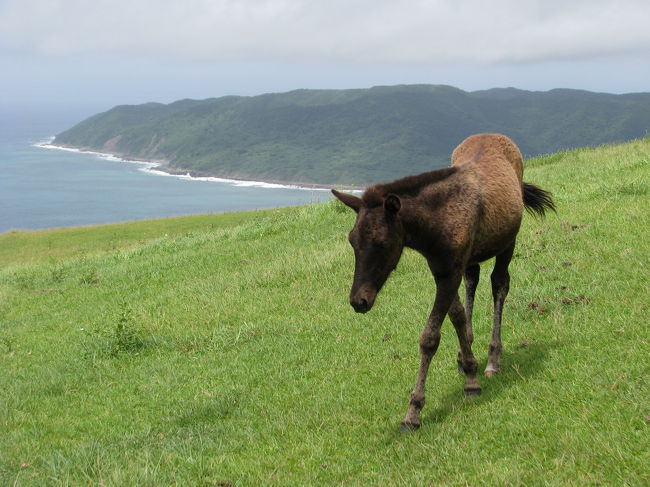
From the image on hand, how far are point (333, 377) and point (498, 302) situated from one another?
2.63 meters

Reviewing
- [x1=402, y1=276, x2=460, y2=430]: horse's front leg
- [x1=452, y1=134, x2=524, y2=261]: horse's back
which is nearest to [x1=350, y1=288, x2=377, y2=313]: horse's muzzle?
[x1=402, y1=276, x2=460, y2=430]: horse's front leg

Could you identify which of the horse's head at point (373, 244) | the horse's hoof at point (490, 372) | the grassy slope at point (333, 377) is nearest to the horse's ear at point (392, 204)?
the horse's head at point (373, 244)

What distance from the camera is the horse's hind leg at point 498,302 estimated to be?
858cm

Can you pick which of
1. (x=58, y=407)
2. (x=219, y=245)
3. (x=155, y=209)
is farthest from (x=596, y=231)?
(x=155, y=209)

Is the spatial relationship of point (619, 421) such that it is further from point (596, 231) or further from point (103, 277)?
point (103, 277)

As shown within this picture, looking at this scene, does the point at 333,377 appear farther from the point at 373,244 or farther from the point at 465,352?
the point at 373,244

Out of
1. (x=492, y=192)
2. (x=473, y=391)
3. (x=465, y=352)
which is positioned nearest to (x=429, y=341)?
(x=465, y=352)

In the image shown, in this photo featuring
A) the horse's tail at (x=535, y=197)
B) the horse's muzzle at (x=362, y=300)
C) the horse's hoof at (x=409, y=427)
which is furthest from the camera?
the horse's tail at (x=535, y=197)

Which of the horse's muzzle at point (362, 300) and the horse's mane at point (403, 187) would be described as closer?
the horse's muzzle at point (362, 300)

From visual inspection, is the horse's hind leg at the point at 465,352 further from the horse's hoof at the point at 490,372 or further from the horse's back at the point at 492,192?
the horse's back at the point at 492,192

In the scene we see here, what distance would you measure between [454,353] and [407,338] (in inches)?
47.6

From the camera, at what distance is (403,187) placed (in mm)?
7176

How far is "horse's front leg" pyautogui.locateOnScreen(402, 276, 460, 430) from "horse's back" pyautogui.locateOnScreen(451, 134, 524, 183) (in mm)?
1974

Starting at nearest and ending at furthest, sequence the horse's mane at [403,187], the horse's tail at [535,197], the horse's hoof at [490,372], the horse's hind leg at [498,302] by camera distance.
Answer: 1. the horse's mane at [403,187]
2. the horse's hoof at [490,372]
3. the horse's hind leg at [498,302]
4. the horse's tail at [535,197]
